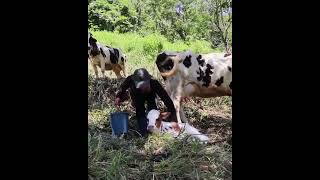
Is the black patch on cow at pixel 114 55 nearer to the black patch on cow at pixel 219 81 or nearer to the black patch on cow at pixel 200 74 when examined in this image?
the black patch on cow at pixel 200 74

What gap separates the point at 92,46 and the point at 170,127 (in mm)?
672

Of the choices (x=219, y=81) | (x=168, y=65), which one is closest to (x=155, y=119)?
(x=168, y=65)

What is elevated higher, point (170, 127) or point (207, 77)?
point (207, 77)

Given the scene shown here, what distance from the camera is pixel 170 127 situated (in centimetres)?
261

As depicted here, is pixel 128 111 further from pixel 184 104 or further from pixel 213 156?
pixel 213 156

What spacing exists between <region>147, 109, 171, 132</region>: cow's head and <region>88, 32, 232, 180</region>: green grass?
0.05 metres

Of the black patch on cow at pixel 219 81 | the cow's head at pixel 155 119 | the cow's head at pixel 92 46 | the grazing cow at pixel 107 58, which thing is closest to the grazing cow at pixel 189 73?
the black patch on cow at pixel 219 81

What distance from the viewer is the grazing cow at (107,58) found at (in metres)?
2.61

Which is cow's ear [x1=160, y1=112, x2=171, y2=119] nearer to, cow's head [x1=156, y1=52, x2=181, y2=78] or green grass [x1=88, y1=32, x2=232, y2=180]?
green grass [x1=88, y1=32, x2=232, y2=180]

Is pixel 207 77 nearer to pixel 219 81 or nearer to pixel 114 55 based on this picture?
pixel 219 81

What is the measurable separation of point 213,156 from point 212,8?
0.89 metres

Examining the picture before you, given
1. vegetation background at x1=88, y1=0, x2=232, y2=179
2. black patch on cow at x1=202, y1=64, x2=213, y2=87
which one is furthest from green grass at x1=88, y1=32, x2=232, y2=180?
black patch on cow at x1=202, y1=64, x2=213, y2=87

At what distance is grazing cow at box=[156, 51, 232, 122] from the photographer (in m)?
2.62
